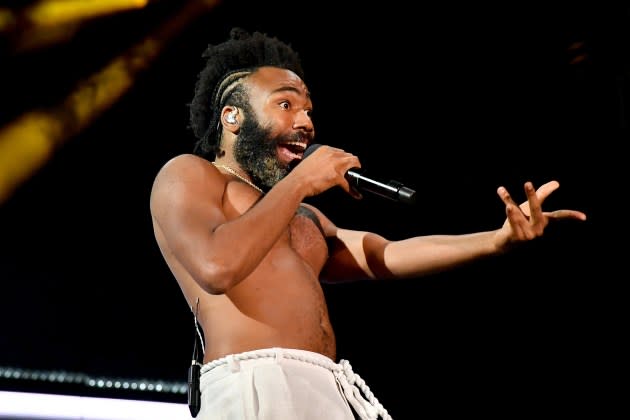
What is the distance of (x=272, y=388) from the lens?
1455mm

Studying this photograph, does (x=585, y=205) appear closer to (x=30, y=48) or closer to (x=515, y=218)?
(x=515, y=218)

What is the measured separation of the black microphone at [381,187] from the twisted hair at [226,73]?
1.63ft

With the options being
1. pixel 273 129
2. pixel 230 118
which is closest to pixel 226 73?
pixel 230 118

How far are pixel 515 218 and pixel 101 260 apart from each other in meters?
1.82

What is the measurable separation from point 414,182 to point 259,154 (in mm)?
1528

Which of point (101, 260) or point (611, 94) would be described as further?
point (611, 94)

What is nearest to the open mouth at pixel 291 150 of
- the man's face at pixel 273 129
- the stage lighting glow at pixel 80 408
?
the man's face at pixel 273 129

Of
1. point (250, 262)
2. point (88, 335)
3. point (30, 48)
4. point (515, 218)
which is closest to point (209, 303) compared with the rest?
point (250, 262)

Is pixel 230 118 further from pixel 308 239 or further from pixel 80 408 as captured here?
pixel 80 408

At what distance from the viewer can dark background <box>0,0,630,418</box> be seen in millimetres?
2955

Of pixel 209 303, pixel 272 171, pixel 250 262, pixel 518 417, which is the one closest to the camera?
pixel 250 262

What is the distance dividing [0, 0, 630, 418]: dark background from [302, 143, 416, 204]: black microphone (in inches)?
61.2

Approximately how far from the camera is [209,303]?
63.3 inches

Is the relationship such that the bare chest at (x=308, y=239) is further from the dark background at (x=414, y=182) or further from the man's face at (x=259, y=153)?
the dark background at (x=414, y=182)
